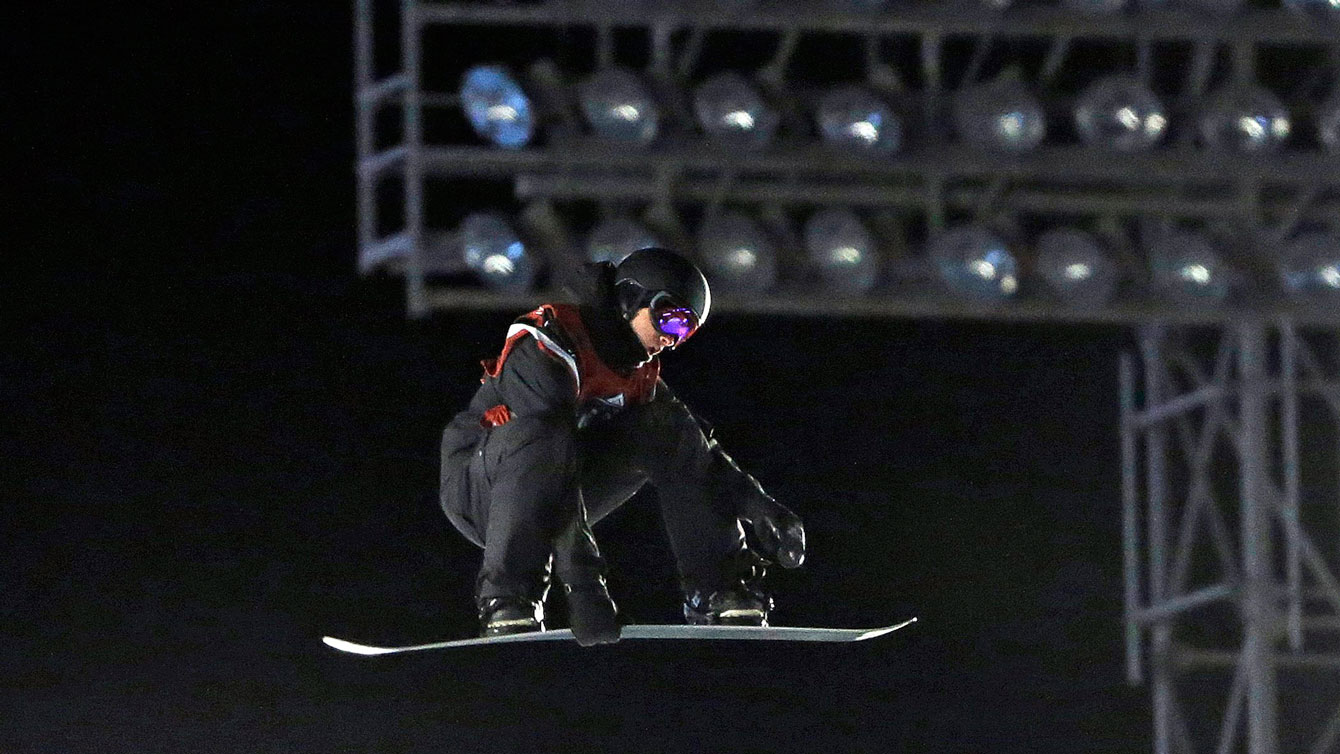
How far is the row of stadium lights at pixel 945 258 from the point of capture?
7.00 m

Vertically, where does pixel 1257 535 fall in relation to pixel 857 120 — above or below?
below

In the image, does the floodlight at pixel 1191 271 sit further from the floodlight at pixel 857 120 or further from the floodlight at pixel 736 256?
the floodlight at pixel 736 256

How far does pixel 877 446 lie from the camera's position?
878 cm

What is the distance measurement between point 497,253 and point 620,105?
433 mm

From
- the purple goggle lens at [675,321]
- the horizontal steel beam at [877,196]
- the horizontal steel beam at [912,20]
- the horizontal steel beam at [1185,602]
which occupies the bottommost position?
the horizontal steel beam at [1185,602]

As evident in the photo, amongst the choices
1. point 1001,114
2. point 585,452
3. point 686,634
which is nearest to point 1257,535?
point 1001,114

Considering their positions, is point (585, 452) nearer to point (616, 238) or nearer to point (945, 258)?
point (616, 238)

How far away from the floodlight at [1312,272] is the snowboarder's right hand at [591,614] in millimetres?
2877

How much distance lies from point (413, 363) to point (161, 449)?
2.37 ft

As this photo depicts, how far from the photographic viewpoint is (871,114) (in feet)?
23.1

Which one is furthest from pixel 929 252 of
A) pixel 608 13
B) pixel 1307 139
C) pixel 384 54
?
pixel 384 54

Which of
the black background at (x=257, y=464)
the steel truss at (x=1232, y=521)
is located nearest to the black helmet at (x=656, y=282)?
the steel truss at (x=1232, y=521)

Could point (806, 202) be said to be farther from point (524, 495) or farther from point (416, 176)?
point (524, 495)

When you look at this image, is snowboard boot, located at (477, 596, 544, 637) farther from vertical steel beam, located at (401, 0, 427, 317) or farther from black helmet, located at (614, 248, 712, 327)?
vertical steel beam, located at (401, 0, 427, 317)
